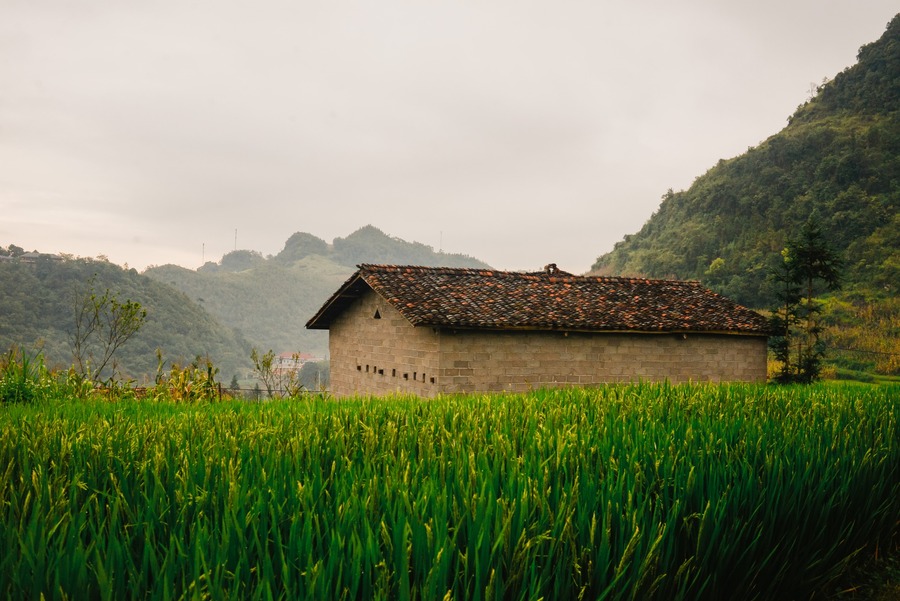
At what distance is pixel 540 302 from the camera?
19297mm

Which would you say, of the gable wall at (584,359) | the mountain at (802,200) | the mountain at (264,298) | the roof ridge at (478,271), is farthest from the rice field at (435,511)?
the mountain at (264,298)

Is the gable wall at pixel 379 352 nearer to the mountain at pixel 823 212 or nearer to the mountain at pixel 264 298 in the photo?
the mountain at pixel 823 212

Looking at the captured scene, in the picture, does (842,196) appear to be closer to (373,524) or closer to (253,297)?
(373,524)

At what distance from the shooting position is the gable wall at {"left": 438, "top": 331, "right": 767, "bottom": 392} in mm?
16891

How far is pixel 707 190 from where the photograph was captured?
214 ft

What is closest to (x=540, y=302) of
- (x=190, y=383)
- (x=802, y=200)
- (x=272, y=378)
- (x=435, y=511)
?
(x=272, y=378)

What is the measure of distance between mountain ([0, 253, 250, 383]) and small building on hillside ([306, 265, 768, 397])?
34.1 metres

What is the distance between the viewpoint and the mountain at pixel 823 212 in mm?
41812

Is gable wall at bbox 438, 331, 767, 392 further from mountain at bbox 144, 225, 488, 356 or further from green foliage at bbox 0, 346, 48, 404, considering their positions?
mountain at bbox 144, 225, 488, 356

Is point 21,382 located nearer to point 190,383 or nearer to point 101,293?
point 190,383

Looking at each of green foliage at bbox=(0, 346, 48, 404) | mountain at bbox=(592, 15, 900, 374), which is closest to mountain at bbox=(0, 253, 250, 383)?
green foliage at bbox=(0, 346, 48, 404)

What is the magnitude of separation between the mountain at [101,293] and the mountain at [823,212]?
4318cm

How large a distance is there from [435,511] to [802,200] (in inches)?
2355

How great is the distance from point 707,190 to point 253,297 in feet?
358
